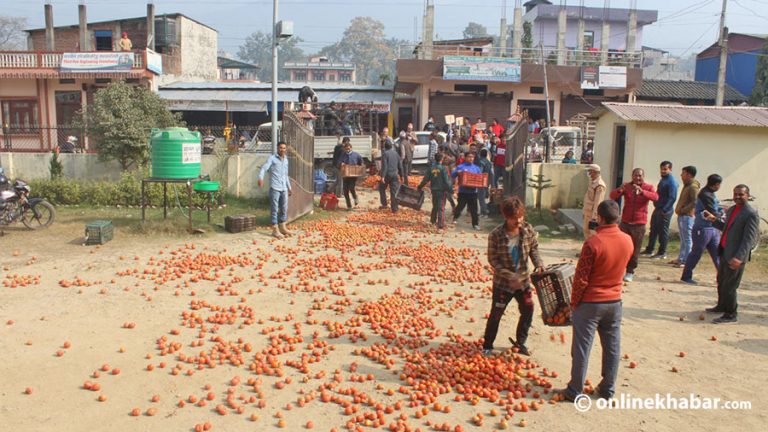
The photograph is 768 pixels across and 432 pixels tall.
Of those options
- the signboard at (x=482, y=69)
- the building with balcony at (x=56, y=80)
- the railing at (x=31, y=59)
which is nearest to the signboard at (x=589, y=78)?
the signboard at (x=482, y=69)

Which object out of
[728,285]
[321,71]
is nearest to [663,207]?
[728,285]

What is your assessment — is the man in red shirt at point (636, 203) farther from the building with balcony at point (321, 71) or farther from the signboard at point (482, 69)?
the building with balcony at point (321, 71)

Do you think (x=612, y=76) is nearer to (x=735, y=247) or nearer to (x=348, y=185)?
(x=348, y=185)

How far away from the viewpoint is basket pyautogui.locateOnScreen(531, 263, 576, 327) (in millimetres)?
5562

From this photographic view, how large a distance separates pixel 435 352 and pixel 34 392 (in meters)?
3.72

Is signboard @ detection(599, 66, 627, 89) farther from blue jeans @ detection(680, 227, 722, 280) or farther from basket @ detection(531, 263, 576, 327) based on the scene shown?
basket @ detection(531, 263, 576, 327)

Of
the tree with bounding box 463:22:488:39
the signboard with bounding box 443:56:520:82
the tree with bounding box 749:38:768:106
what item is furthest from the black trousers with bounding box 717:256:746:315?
the tree with bounding box 463:22:488:39

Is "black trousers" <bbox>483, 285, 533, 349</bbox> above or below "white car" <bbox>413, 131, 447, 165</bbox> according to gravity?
below

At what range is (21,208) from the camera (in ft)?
40.1

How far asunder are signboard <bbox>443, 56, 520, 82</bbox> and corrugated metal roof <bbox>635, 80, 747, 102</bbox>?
728 cm

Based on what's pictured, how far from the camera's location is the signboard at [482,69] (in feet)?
94.1

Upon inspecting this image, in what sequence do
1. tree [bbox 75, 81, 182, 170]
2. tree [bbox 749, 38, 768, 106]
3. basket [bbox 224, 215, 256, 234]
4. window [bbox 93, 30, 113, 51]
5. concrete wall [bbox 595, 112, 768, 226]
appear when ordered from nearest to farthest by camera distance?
basket [bbox 224, 215, 256, 234] → concrete wall [bbox 595, 112, 768, 226] → tree [bbox 75, 81, 182, 170] → tree [bbox 749, 38, 768, 106] → window [bbox 93, 30, 113, 51]

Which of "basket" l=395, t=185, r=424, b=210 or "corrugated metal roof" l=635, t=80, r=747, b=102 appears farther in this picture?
"corrugated metal roof" l=635, t=80, r=747, b=102

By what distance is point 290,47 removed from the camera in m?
125
